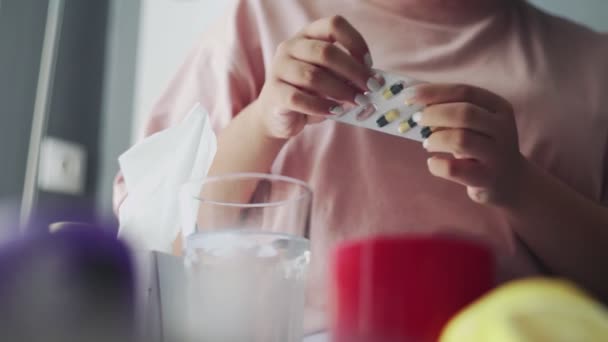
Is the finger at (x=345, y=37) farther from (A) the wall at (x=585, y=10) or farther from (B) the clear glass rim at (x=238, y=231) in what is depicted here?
(A) the wall at (x=585, y=10)

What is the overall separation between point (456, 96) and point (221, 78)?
0.25 meters

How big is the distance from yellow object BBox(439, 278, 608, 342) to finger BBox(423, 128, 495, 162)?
0.17 meters

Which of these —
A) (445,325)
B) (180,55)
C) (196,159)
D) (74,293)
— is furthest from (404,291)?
(180,55)

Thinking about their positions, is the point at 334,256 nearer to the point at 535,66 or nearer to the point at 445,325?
the point at 445,325

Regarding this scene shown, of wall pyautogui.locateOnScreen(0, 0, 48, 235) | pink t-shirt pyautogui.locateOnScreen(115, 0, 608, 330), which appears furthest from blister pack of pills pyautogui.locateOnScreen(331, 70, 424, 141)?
wall pyautogui.locateOnScreen(0, 0, 48, 235)

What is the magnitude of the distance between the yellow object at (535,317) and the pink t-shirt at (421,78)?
0.25 meters

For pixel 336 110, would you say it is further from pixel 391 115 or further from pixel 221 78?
pixel 221 78

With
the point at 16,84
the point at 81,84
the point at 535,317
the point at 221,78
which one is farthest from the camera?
the point at 81,84

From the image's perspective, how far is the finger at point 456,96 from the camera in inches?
13.3

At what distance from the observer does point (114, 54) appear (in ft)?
2.71

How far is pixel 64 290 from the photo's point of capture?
8.0 inches

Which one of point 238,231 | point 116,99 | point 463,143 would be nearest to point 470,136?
point 463,143

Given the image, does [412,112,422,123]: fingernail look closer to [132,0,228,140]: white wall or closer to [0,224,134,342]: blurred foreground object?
[0,224,134,342]: blurred foreground object

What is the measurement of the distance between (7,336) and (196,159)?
0.22 meters
